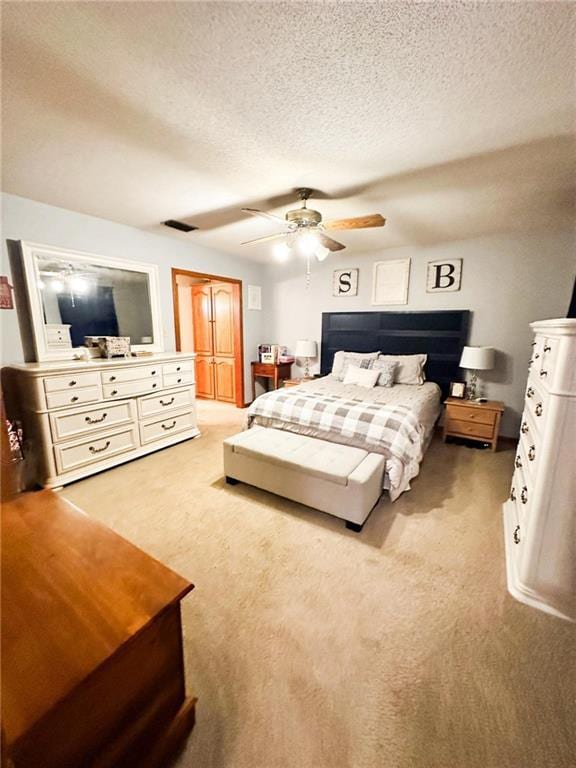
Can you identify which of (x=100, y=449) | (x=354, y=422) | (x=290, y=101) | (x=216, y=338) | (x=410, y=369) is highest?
(x=290, y=101)

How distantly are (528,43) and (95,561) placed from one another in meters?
2.34

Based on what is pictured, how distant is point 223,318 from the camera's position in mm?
5051

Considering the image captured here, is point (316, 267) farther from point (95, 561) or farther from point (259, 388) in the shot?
point (95, 561)

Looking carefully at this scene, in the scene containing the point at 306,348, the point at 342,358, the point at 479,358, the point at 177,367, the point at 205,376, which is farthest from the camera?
the point at 205,376

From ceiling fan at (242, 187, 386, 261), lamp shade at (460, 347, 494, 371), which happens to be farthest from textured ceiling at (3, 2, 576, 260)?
lamp shade at (460, 347, 494, 371)

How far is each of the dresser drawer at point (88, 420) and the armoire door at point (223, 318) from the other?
229 centimetres

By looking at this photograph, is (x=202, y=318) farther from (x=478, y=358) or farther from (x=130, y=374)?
(x=478, y=358)

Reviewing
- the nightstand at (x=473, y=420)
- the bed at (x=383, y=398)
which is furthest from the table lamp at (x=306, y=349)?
the nightstand at (x=473, y=420)

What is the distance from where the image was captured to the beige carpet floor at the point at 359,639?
1.05 meters

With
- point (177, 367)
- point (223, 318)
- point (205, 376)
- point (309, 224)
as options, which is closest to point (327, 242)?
point (309, 224)

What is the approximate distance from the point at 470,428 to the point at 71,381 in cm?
394

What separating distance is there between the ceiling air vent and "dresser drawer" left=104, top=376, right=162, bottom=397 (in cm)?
158

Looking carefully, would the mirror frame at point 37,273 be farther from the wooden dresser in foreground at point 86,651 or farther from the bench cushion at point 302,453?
the wooden dresser in foreground at point 86,651

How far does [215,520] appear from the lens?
7.18 feet
